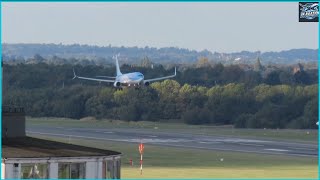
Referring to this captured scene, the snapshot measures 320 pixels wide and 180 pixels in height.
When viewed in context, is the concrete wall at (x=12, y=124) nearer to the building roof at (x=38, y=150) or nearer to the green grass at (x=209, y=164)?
the building roof at (x=38, y=150)

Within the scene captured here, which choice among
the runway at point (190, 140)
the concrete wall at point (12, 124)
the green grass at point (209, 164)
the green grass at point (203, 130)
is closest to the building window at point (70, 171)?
the concrete wall at point (12, 124)

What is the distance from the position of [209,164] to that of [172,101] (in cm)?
7411

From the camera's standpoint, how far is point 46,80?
494ft

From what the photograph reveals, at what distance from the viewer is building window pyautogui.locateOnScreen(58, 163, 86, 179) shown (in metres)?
31.0

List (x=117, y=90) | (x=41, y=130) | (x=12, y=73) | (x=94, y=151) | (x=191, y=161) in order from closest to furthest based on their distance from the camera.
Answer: (x=94, y=151)
(x=191, y=161)
(x=41, y=130)
(x=117, y=90)
(x=12, y=73)

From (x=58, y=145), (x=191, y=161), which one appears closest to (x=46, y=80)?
(x=191, y=161)

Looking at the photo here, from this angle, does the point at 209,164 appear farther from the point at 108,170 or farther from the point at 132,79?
the point at 132,79

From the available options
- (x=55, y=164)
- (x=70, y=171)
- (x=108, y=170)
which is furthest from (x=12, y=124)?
(x=55, y=164)

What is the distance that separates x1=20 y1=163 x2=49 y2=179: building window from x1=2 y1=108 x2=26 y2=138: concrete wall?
17.0 ft

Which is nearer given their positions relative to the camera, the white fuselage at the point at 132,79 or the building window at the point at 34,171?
the building window at the point at 34,171

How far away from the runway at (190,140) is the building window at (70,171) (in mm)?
40337

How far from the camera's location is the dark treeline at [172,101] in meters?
119

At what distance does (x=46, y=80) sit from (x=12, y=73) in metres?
4.73

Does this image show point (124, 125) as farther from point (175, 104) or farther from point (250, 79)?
point (250, 79)
